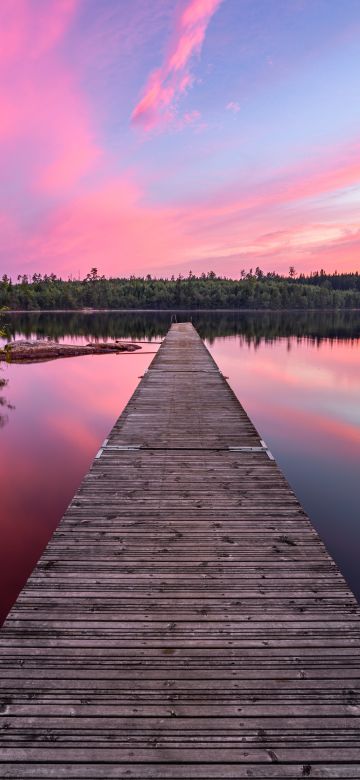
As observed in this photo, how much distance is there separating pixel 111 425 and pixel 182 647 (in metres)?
16.9

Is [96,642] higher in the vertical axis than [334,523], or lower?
higher

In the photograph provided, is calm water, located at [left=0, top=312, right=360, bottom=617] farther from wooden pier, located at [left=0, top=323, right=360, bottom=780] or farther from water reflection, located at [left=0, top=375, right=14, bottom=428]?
wooden pier, located at [left=0, top=323, right=360, bottom=780]

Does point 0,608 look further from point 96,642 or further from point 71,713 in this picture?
point 71,713

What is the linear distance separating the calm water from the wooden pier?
3870 millimetres

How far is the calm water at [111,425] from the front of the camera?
10.9 metres

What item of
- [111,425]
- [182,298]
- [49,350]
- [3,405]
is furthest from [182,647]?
[182,298]

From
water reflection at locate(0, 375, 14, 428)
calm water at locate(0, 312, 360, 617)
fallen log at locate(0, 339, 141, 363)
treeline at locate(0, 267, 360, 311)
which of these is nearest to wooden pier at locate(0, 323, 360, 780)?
calm water at locate(0, 312, 360, 617)

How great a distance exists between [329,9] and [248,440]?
30766mm

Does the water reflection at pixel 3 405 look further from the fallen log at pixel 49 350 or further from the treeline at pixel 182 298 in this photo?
the treeline at pixel 182 298

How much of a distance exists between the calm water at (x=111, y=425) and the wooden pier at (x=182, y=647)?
387cm

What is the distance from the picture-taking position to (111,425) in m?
20.6

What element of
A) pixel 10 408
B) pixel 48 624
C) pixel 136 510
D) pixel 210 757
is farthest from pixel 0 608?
pixel 10 408

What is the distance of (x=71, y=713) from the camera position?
340 cm

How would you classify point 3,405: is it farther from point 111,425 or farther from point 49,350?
point 49,350
